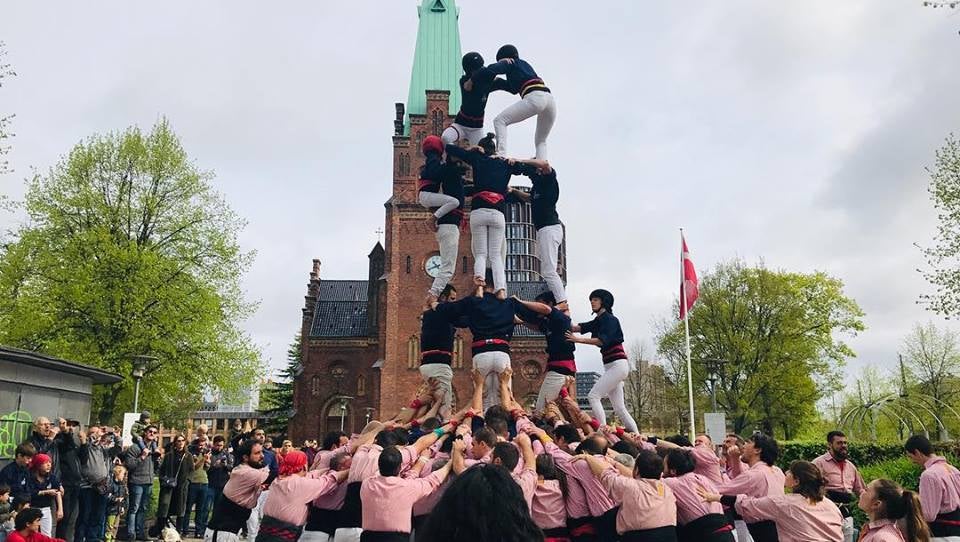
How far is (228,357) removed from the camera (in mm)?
29719

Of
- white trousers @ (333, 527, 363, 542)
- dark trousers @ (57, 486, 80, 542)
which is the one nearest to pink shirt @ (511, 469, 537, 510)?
white trousers @ (333, 527, 363, 542)

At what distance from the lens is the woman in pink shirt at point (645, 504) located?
6426mm

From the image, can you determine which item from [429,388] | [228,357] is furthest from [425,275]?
[429,388]

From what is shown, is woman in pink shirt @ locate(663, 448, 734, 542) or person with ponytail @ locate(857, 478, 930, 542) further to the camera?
woman in pink shirt @ locate(663, 448, 734, 542)

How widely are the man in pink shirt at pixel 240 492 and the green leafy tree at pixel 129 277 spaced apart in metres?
21.1

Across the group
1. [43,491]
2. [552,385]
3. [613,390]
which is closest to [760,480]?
Result: [613,390]

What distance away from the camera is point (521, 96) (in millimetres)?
13383

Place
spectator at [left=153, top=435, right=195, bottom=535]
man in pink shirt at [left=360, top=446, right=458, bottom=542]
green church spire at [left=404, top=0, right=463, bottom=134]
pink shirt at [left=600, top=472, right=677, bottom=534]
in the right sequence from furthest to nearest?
1. green church spire at [left=404, top=0, right=463, bottom=134]
2. spectator at [left=153, top=435, right=195, bottom=535]
3. man in pink shirt at [left=360, top=446, right=458, bottom=542]
4. pink shirt at [left=600, top=472, right=677, bottom=534]

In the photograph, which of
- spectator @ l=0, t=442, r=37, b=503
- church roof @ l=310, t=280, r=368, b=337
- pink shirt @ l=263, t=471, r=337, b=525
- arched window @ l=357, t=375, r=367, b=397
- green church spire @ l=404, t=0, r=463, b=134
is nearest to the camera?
pink shirt @ l=263, t=471, r=337, b=525

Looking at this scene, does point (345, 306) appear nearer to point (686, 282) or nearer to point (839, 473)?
point (686, 282)

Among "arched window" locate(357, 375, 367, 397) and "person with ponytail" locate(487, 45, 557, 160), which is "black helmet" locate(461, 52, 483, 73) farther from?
"arched window" locate(357, 375, 367, 397)

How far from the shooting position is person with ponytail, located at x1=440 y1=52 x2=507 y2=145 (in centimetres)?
1314

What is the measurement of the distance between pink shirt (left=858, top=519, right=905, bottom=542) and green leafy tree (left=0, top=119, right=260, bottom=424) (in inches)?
1084

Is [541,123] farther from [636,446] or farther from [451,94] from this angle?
[451,94]
